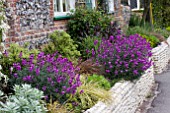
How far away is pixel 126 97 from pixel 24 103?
2.79m

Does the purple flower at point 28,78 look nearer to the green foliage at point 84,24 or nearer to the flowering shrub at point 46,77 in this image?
the flowering shrub at point 46,77

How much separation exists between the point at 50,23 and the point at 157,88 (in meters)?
3.12

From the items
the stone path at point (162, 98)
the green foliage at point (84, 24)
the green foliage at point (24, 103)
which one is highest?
the green foliage at point (84, 24)

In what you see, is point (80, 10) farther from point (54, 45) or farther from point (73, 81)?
point (73, 81)

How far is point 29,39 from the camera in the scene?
24.7 feet

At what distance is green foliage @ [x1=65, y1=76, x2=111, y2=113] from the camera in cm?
539

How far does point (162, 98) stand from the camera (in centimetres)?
779

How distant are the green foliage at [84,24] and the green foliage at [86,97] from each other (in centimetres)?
321

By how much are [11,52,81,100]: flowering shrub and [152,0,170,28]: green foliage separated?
47.3 ft

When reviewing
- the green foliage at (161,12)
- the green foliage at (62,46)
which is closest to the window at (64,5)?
the green foliage at (62,46)

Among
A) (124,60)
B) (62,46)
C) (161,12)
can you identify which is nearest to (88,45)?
(62,46)

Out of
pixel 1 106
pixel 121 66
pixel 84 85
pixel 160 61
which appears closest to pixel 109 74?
pixel 121 66

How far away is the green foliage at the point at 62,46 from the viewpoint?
300 inches

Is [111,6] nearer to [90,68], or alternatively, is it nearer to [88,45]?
[88,45]
